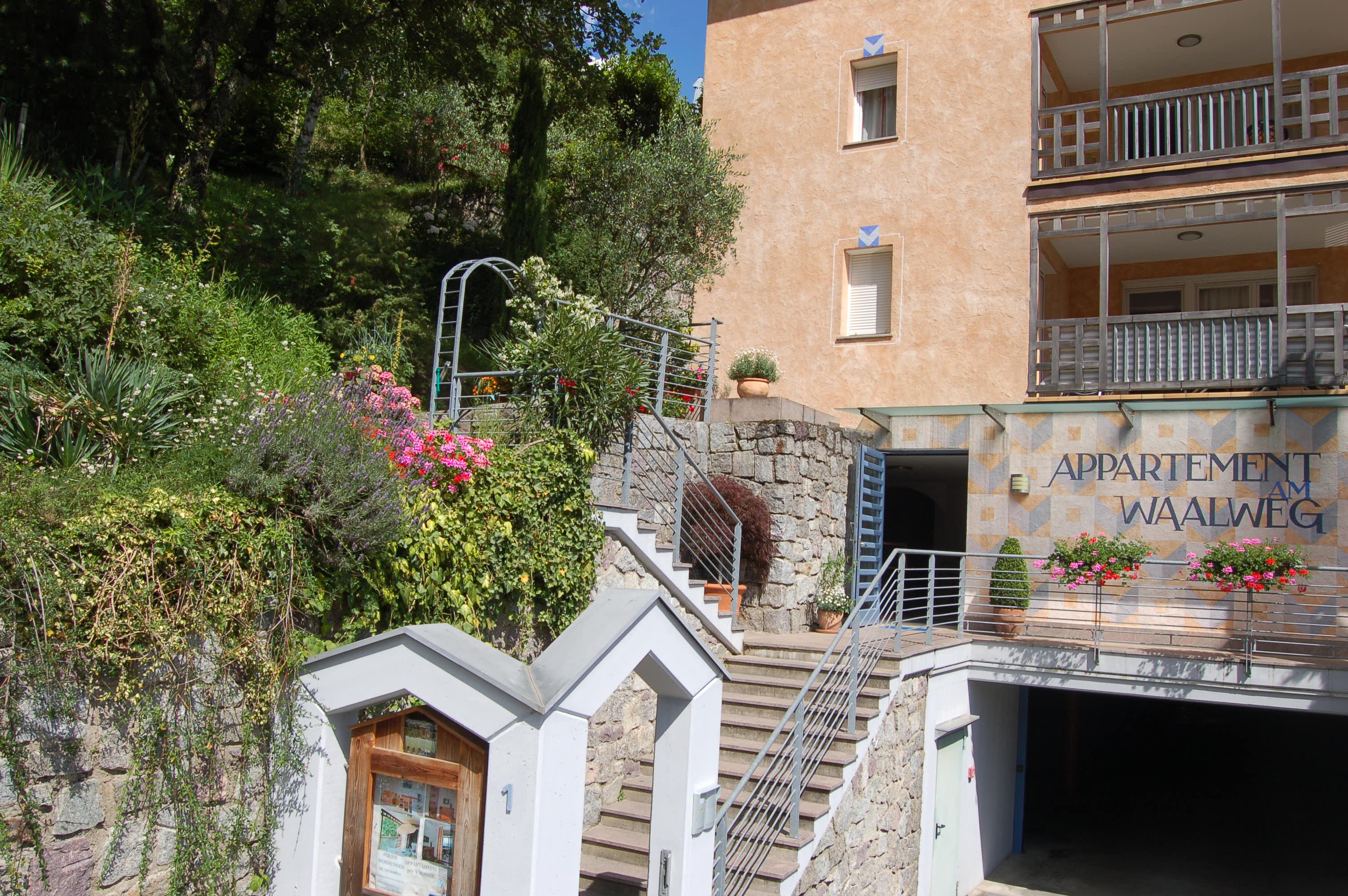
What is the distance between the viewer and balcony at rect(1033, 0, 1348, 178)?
11641 millimetres

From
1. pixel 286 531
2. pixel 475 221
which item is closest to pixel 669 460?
pixel 286 531

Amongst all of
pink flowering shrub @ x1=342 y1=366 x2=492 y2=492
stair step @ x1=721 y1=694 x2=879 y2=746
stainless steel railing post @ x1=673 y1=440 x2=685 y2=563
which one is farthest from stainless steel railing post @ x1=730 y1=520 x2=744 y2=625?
pink flowering shrub @ x1=342 y1=366 x2=492 y2=492

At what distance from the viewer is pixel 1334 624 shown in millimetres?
9469

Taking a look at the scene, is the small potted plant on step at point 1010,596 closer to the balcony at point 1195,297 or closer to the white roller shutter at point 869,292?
the balcony at point 1195,297

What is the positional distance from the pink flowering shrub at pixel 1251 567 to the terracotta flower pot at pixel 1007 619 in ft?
5.74

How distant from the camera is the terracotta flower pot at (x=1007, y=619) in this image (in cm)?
1048

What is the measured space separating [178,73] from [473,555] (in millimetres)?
8239

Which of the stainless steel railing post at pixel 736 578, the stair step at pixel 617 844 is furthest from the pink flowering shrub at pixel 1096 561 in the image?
the stair step at pixel 617 844

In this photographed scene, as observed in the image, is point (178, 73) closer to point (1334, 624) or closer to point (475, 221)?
point (475, 221)

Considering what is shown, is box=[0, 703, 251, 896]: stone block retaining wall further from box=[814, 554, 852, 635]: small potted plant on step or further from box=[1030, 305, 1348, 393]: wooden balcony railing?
box=[1030, 305, 1348, 393]: wooden balcony railing

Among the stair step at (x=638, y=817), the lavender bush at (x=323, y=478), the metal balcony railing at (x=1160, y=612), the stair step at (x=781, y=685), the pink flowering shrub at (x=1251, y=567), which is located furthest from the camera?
the metal balcony railing at (x=1160, y=612)

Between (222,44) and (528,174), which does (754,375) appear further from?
(222,44)

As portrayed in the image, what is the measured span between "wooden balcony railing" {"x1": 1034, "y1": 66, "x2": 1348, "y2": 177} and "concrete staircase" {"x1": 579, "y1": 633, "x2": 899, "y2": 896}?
7.58 meters

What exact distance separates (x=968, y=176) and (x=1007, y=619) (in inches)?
233
